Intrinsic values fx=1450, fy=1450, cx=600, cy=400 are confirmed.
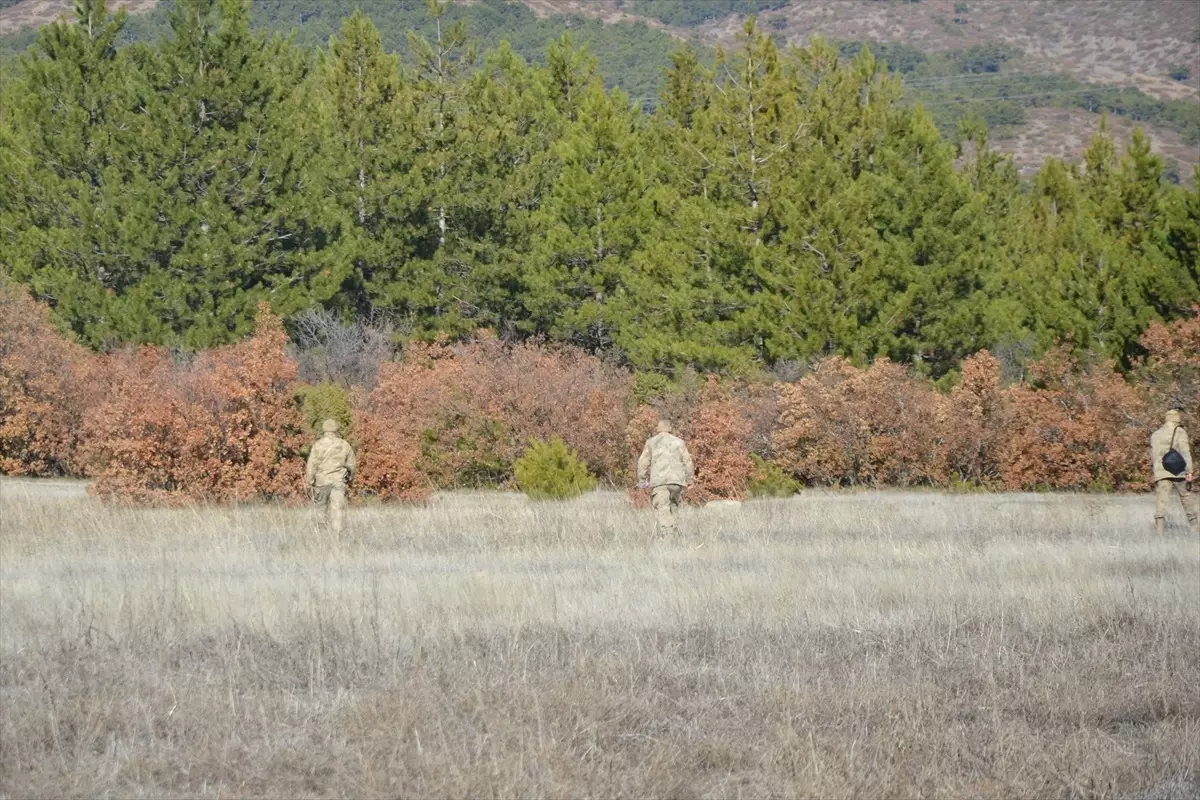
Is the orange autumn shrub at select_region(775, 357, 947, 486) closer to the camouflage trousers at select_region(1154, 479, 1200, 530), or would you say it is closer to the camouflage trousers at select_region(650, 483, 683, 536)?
the camouflage trousers at select_region(1154, 479, 1200, 530)

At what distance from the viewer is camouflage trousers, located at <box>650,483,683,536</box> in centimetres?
1738

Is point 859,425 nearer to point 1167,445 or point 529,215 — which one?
point 1167,445

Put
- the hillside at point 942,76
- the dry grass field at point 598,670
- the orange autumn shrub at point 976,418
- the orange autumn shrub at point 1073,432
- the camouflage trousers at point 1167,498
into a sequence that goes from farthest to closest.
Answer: the hillside at point 942,76 → the orange autumn shrub at point 976,418 → the orange autumn shrub at point 1073,432 → the camouflage trousers at point 1167,498 → the dry grass field at point 598,670

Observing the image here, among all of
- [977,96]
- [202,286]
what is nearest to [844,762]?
[202,286]

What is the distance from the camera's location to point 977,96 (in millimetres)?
168375

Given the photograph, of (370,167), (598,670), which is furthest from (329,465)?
(370,167)

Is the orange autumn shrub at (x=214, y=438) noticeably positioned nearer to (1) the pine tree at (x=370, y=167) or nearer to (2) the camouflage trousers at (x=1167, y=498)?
(2) the camouflage trousers at (x=1167, y=498)

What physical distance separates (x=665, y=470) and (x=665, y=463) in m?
0.09

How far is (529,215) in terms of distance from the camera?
41219mm

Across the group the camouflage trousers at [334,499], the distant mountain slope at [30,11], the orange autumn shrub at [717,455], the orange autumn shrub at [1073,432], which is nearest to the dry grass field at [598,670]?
the camouflage trousers at [334,499]

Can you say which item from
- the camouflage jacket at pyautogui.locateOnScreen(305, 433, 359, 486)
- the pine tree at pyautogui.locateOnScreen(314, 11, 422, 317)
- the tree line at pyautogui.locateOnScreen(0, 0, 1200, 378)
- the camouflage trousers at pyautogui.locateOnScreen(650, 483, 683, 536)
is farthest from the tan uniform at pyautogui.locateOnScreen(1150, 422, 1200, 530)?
the pine tree at pyautogui.locateOnScreen(314, 11, 422, 317)

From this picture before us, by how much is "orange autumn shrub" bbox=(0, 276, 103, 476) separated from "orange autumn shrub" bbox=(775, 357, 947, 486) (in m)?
15.2

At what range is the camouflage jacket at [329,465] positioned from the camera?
17438mm

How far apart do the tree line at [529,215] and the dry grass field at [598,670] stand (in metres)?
19.9
